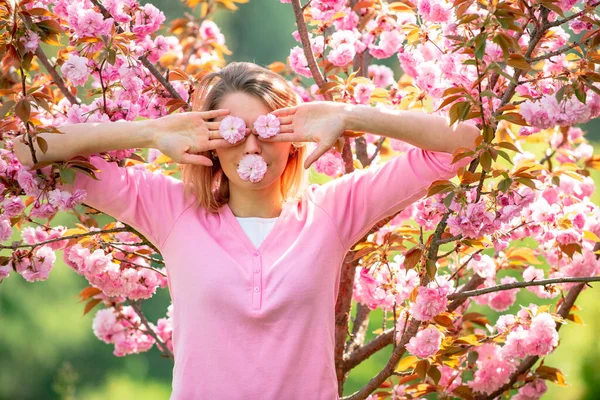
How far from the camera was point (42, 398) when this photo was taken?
363 cm

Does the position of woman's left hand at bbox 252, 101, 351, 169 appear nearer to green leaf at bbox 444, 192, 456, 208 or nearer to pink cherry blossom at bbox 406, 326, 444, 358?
green leaf at bbox 444, 192, 456, 208

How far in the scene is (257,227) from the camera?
1.48 meters

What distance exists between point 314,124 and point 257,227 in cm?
23

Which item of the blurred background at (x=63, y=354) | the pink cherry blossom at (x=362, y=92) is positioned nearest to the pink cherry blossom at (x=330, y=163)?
the pink cherry blossom at (x=362, y=92)

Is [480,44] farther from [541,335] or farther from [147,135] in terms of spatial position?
[541,335]

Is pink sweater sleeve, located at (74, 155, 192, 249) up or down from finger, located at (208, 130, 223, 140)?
down

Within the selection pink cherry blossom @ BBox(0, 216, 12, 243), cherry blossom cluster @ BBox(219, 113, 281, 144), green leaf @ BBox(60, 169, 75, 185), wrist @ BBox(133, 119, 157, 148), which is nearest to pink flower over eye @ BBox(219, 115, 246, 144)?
cherry blossom cluster @ BBox(219, 113, 281, 144)

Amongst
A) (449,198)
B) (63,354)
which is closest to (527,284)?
(449,198)

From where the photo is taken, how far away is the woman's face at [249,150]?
1396mm

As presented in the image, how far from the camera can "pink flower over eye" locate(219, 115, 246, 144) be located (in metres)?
1.36

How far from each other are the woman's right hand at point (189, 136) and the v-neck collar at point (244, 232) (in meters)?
0.11

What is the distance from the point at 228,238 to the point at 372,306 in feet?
2.00

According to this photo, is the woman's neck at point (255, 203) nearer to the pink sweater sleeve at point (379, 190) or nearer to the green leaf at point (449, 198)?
the pink sweater sleeve at point (379, 190)

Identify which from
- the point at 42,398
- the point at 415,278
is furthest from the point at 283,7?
the point at 415,278
